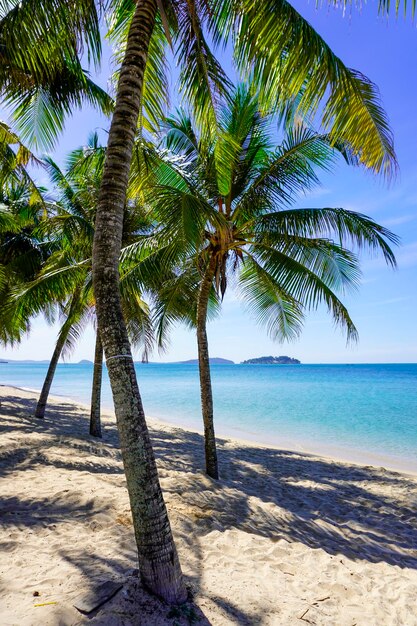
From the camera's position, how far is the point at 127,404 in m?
2.78

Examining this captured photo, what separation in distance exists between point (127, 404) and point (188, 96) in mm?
4194

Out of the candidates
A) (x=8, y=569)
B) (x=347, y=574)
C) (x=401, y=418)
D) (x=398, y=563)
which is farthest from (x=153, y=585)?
(x=401, y=418)

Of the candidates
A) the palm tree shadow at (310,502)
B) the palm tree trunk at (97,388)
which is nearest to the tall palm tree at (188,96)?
the palm tree shadow at (310,502)

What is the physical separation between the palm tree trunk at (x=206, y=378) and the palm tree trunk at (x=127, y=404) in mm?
3827

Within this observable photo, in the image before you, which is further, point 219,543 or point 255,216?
point 255,216

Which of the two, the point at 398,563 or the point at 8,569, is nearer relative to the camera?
the point at 8,569

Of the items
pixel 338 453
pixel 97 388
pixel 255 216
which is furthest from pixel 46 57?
pixel 338 453

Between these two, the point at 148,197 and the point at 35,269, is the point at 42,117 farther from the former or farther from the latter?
the point at 35,269

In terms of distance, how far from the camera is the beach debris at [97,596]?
2660mm

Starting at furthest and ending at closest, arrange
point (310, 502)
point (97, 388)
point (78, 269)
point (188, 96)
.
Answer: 1. point (97, 388)
2. point (78, 269)
3. point (310, 502)
4. point (188, 96)

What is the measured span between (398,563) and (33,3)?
726 centimetres

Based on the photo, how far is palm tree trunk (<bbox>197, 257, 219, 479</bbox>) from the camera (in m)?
6.78

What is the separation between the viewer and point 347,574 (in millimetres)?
3855

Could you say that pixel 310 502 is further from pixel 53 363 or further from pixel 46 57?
pixel 53 363
